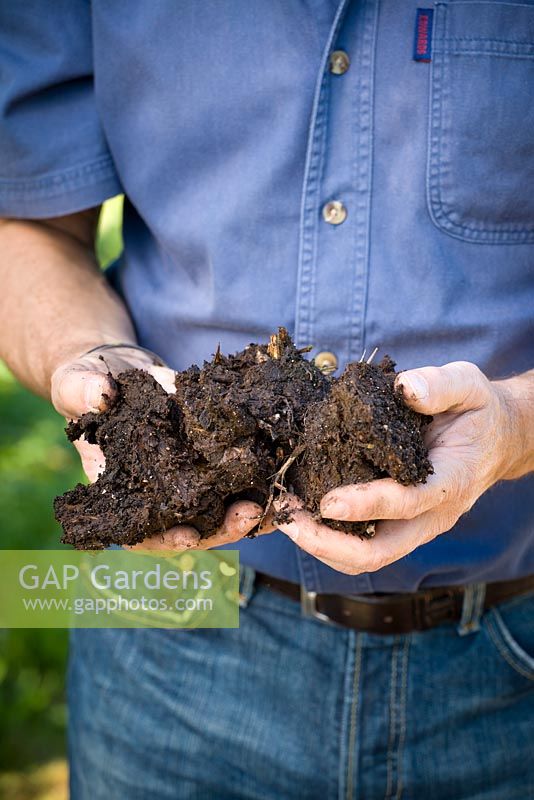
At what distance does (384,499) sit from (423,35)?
3.82ft

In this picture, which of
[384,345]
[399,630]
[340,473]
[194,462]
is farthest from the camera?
→ [399,630]

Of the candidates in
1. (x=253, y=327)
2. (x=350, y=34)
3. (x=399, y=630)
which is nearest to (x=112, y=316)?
(x=253, y=327)

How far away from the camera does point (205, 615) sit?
223 centimetres

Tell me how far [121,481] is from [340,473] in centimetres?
52

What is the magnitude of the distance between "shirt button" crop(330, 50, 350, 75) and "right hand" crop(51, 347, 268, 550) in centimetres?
88

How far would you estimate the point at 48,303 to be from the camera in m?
2.24

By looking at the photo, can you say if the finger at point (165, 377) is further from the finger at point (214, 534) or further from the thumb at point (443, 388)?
the thumb at point (443, 388)

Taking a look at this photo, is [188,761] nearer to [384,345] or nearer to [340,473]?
[340,473]

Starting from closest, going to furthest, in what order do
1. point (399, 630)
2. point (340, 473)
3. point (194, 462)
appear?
point (340, 473), point (194, 462), point (399, 630)

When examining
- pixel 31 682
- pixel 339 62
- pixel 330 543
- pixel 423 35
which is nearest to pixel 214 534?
pixel 330 543

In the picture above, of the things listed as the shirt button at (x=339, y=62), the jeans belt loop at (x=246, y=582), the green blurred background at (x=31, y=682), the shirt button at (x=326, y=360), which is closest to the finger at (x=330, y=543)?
the shirt button at (x=326, y=360)

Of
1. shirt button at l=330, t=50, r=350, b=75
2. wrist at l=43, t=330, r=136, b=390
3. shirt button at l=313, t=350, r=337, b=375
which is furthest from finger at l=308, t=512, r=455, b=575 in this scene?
shirt button at l=330, t=50, r=350, b=75

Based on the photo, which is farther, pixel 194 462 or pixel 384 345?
pixel 384 345

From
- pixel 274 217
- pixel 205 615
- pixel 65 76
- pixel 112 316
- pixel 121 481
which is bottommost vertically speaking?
pixel 205 615
